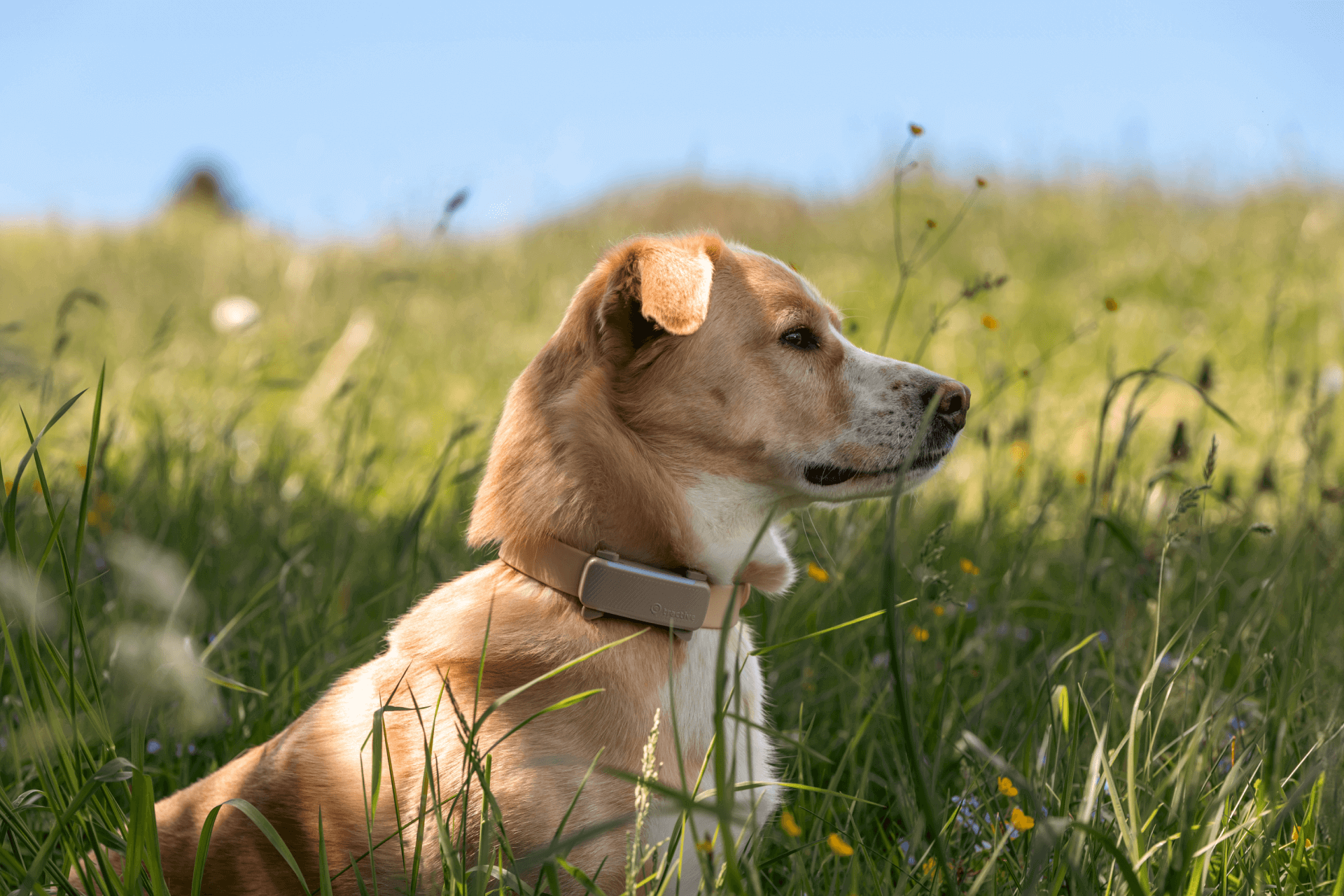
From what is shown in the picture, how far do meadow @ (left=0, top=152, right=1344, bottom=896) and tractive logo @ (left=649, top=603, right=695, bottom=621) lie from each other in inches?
12.5

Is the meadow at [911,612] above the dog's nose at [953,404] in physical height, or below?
below

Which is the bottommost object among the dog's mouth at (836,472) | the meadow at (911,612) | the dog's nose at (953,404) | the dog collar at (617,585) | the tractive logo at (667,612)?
the meadow at (911,612)

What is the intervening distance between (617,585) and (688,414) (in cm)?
50

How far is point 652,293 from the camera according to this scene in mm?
2127

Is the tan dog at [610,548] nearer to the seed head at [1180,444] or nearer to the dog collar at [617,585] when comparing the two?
the dog collar at [617,585]

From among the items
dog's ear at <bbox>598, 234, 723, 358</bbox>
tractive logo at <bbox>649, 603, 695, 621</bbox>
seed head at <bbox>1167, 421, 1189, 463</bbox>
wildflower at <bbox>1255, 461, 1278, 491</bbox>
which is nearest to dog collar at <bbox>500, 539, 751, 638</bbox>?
tractive logo at <bbox>649, 603, 695, 621</bbox>

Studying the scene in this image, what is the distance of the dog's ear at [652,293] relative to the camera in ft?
6.92

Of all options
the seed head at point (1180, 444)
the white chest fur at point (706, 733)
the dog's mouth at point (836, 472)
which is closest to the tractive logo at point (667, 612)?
the white chest fur at point (706, 733)

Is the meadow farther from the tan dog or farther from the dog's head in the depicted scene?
the dog's head

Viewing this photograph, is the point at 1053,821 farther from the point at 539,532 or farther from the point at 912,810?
the point at 539,532

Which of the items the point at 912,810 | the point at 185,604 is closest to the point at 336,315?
the point at 185,604

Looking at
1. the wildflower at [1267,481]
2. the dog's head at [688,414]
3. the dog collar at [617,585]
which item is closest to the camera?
the dog collar at [617,585]

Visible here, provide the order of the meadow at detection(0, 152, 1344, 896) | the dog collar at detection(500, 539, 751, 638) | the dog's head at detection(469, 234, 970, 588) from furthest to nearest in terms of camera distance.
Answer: the dog's head at detection(469, 234, 970, 588) < the dog collar at detection(500, 539, 751, 638) < the meadow at detection(0, 152, 1344, 896)

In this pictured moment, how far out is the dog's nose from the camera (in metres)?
2.32
